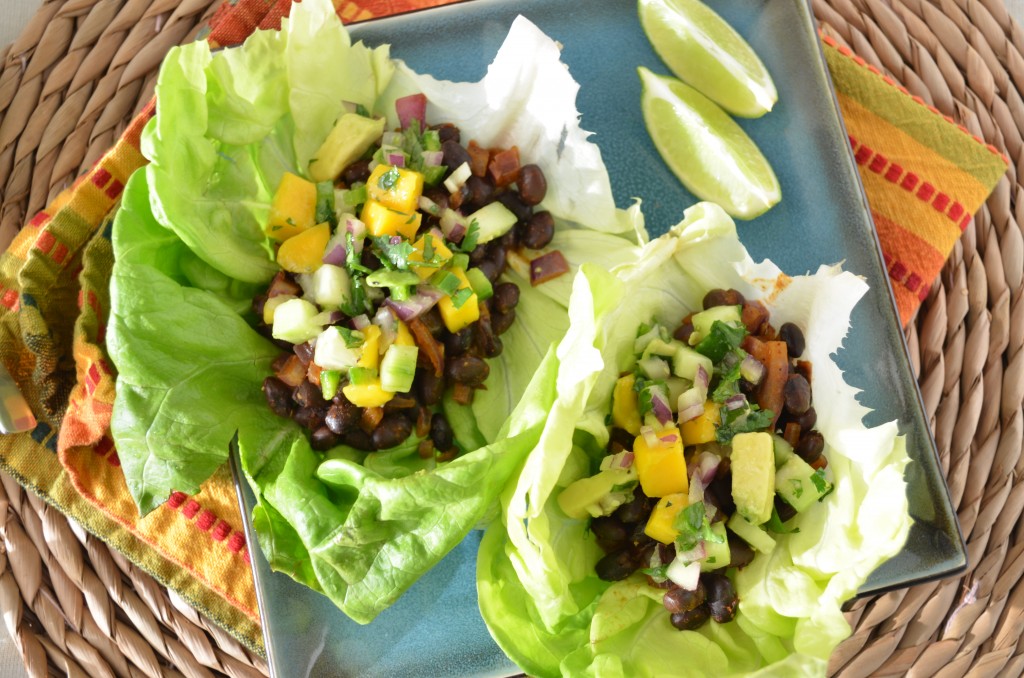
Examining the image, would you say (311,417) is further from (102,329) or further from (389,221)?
(102,329)

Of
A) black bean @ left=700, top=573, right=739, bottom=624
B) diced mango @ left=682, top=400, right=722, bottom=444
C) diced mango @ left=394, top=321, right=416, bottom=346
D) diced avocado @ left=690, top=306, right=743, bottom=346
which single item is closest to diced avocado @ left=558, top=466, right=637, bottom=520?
diced mango @ left=682, top=400, right=722, bottom=444

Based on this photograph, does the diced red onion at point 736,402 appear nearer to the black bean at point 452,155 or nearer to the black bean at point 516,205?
the black bean at point 516,205

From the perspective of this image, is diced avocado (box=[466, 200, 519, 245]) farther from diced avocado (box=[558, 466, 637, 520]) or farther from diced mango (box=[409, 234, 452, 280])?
diced avocado (box=[558, 466, 637, 520])

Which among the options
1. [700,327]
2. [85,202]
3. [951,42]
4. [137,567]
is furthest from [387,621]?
[951,42]

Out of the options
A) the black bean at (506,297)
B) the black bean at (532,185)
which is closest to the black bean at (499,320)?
the black bean at (506,297)

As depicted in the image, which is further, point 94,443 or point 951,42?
point 951,42

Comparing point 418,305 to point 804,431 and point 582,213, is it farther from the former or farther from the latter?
point 804,431

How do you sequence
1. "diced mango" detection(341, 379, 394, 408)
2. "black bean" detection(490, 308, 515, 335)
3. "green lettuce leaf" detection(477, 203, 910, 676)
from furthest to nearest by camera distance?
1. "black bean" detection(490, 308, 515, 335)
2. "diced mango" detection(341, 379, 394, 408)
3. "green lettuce leaf" detection(477, 203, 910, 676)
